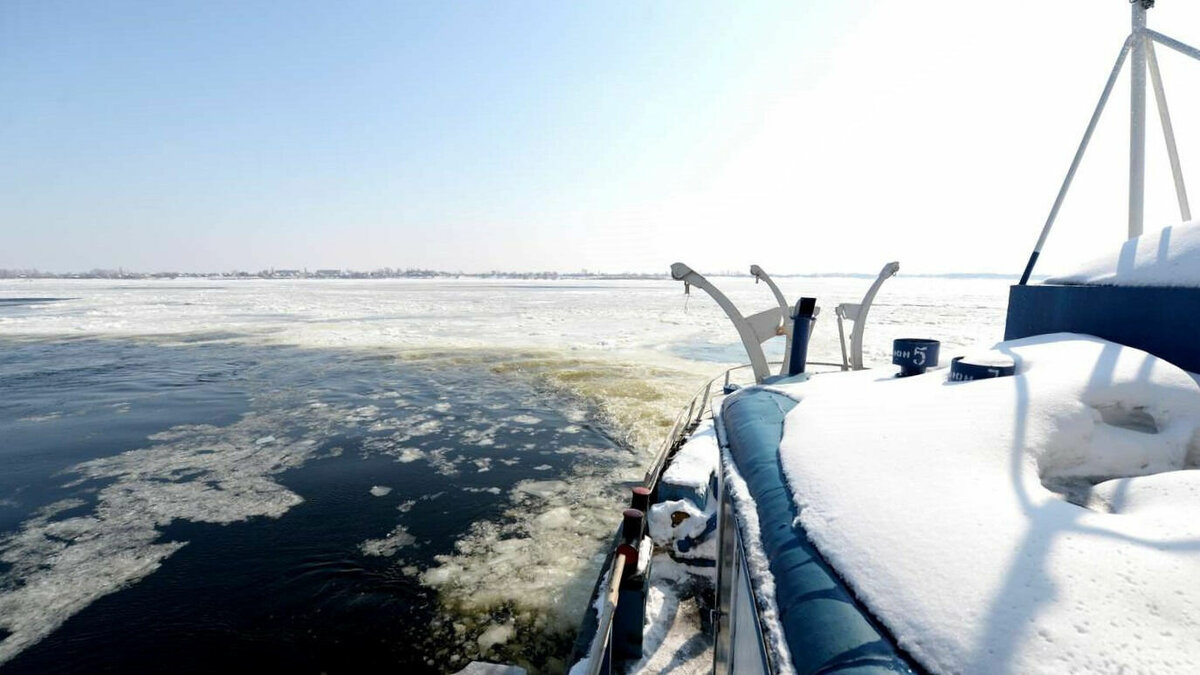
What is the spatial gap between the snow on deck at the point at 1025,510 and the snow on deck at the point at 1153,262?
0.85 meters

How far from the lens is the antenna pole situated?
5.89m

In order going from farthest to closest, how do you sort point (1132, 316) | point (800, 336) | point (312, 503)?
1. point (312, 503)
2. point (800, 336)
3. point (1132, 316)

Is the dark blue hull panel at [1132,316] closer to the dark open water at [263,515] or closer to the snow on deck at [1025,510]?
the snow on deck at [1025,510]

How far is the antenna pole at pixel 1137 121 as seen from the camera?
589 centimetres

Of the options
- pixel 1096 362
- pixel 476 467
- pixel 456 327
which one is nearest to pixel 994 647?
pixel 1096 362

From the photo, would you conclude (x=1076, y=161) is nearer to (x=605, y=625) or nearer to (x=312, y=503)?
(x=605, y=625)

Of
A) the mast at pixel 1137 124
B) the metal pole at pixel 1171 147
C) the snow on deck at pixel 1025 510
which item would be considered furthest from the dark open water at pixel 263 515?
the metal pole at pixel 1171 147

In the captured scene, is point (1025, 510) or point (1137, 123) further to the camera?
point (1137, 123)

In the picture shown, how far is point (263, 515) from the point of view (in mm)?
8625

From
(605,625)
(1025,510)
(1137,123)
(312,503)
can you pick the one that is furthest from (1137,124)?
(312,503)

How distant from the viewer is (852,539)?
2311 millimetres

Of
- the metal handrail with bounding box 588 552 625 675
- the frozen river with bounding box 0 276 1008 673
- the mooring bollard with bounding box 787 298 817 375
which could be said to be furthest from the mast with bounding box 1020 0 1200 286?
the frozen river with bounding box 0 276 1008 673

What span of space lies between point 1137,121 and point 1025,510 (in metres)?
6.79

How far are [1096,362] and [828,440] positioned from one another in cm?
187
